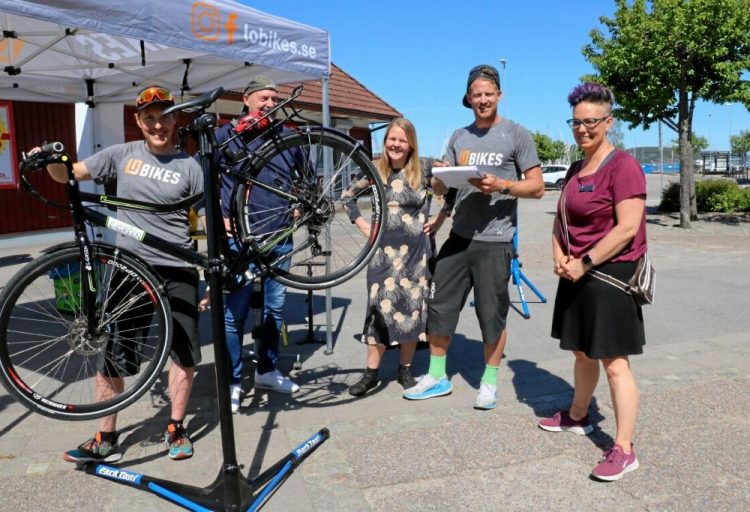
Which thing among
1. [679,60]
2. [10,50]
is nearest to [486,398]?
[10,50]

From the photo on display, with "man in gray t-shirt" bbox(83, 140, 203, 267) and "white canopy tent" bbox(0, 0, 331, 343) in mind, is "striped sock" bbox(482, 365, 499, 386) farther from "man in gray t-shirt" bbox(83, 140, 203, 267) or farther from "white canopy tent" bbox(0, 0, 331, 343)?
"man in gray t-shirt" bbox(83, 140, 203, 267)

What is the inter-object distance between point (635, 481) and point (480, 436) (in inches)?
33.8

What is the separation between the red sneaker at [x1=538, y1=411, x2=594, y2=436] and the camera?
3627 millimetres

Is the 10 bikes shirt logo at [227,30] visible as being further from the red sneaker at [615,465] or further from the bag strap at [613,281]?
the red sneaker at [615,465]

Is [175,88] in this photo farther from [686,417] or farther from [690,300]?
[690,300]

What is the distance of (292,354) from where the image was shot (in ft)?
17.3

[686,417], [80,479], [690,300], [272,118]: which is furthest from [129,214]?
[690,300]

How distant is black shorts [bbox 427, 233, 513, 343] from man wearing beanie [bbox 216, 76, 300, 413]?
1.04 m

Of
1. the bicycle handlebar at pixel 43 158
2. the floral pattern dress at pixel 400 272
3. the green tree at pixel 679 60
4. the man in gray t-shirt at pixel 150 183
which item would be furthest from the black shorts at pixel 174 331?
the green tree at pixel 679 60

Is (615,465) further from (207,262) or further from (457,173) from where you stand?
(207,262)

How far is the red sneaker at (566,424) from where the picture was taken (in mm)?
3627

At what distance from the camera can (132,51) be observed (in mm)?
5570

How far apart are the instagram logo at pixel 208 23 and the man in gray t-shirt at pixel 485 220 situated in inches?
63.4

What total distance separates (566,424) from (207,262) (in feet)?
7.48
